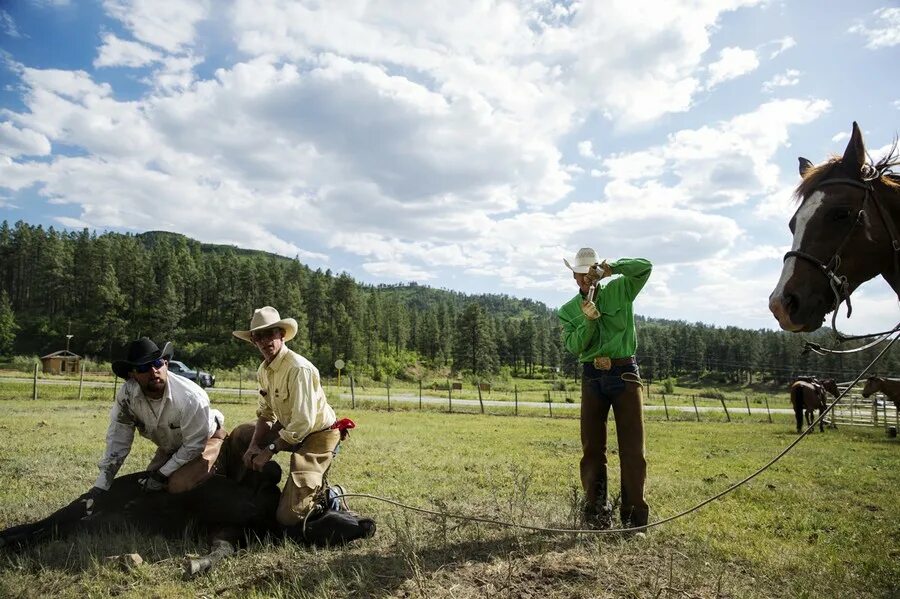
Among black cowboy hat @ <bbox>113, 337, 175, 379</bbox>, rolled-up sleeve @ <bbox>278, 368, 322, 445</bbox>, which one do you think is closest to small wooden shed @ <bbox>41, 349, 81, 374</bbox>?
black cowboy hat @ <bbox>113, 337, 175, 379</bbox>

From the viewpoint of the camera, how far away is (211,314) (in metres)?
101

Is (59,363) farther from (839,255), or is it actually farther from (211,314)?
(839,255)

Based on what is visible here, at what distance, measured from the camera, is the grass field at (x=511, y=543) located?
3.53m

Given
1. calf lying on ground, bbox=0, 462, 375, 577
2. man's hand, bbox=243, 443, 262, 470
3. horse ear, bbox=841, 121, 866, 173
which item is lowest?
calf lying on ground, bbox=0, 462, 375, 577

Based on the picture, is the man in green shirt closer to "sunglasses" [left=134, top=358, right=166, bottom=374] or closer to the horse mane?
the horse mane

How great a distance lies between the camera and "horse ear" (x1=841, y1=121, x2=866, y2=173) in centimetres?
336

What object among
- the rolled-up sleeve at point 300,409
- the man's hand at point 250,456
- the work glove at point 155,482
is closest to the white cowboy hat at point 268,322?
the rolled-up sleeve at point 300,409

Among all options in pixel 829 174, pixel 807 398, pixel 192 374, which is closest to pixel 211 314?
pixel 192 374

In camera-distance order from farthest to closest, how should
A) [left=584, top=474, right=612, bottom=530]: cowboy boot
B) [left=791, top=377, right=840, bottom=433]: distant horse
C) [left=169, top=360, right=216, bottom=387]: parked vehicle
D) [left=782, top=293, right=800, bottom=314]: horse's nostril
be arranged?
1. [left=169, top=360, right=216, bottom=387]: parked vehicle
2. [left=791, top=377, right=840, bottom=433]: distant horse
3. [left=584, top=474, right=612, bottom=530]: cowboy boot
4. [left=782, top=293, right=800, bottom=314]: horse's nostril

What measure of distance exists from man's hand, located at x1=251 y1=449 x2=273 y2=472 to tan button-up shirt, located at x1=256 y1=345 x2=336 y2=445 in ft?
0.73

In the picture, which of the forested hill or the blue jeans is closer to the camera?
the blue jeans

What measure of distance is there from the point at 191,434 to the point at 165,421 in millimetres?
294

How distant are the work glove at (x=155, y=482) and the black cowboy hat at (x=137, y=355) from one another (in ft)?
3.24

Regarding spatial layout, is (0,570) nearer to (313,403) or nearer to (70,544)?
(70,544)
